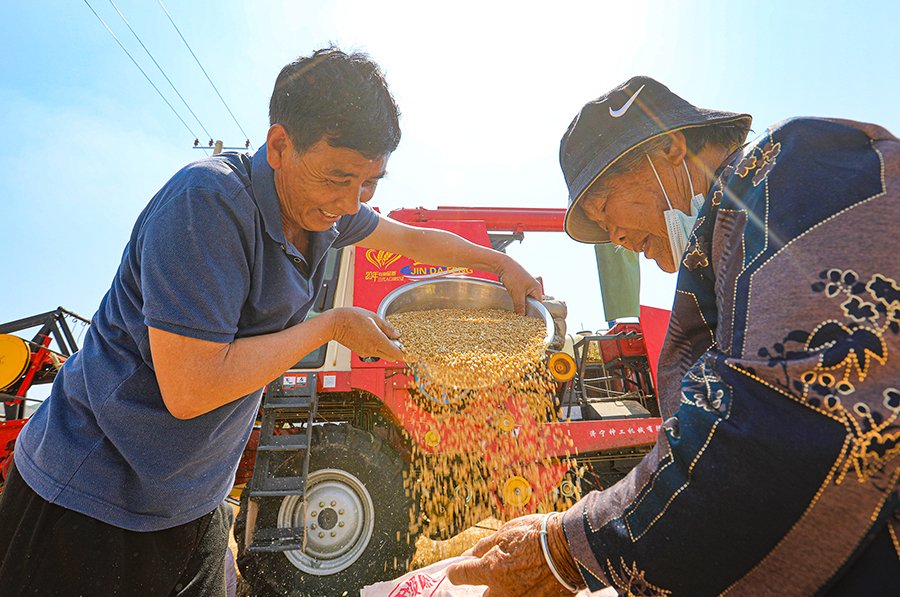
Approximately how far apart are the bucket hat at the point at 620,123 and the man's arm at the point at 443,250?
85 centimetres

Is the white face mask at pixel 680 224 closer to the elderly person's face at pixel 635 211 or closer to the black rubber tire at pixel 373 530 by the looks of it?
the elderly person's face at pixel 635 211

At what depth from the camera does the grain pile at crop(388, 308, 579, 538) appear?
2693 millimetres

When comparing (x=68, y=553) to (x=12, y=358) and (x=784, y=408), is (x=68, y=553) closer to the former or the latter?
(x=784, y=408)

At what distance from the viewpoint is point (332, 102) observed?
1273 mm

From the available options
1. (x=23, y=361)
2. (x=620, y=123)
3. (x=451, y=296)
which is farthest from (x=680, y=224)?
(x=23, y=361)

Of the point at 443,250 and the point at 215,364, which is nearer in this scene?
the point at 215,364

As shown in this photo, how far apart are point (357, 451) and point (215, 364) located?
116 inches

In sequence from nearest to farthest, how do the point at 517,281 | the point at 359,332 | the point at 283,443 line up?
the point at 359,332, the point at 517,281, the point at 283,443

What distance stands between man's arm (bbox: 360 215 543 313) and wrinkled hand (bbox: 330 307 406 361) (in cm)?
68

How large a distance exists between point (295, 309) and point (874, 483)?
4.67 feet

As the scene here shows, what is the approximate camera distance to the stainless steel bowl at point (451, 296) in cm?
297

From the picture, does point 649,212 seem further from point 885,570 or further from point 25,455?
point 25,455

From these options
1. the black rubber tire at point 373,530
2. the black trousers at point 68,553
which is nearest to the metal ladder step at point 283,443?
the black rubber tire at point 373,530

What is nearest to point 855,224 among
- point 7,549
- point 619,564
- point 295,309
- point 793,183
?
point 793,183
